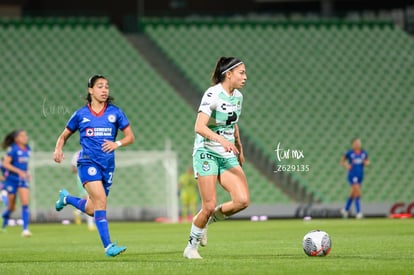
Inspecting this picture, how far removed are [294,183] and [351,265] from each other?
1980 centimetres

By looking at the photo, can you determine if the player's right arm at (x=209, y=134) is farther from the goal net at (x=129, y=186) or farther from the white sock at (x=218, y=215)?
the goal net at (x=129, y=186)

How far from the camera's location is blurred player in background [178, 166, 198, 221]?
28.3 meters

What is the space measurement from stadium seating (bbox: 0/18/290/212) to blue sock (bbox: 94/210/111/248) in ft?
52.9

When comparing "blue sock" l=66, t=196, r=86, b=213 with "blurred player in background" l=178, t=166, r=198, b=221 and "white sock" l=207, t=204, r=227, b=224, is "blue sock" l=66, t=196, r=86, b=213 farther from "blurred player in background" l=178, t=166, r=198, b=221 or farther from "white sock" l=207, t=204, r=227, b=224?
"blurred player in background" l=178, t=166, r=198, b=221

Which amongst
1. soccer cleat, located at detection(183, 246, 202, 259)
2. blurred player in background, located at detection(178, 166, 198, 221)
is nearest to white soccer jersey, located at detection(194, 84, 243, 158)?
soccer cleat, located at detection(183, 246, 202, 259)

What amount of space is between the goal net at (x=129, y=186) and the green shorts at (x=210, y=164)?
15793mm

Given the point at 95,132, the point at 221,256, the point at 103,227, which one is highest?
the point at 95,132

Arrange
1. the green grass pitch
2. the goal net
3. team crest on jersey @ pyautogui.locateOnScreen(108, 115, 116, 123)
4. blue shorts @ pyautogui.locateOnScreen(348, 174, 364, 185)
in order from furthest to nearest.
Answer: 1. blue shorts @ pyautogui.locateOnScreen(348, 174, 364, 185)
2. the goal net
3. team crest on jersey @ pyautogui.locateOnScreen(108, 115, 116, 123)
4. the green grass pitch

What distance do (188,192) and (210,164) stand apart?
57.5 feet

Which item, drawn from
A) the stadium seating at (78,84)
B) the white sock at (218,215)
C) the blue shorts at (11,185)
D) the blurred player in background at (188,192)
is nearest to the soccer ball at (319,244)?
the white sock at (218,215)

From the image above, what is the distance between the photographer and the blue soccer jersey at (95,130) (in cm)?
1173

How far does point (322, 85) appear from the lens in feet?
108

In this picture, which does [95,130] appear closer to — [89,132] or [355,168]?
[89,132]

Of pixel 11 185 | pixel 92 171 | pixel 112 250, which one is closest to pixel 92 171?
pixel 92 171
